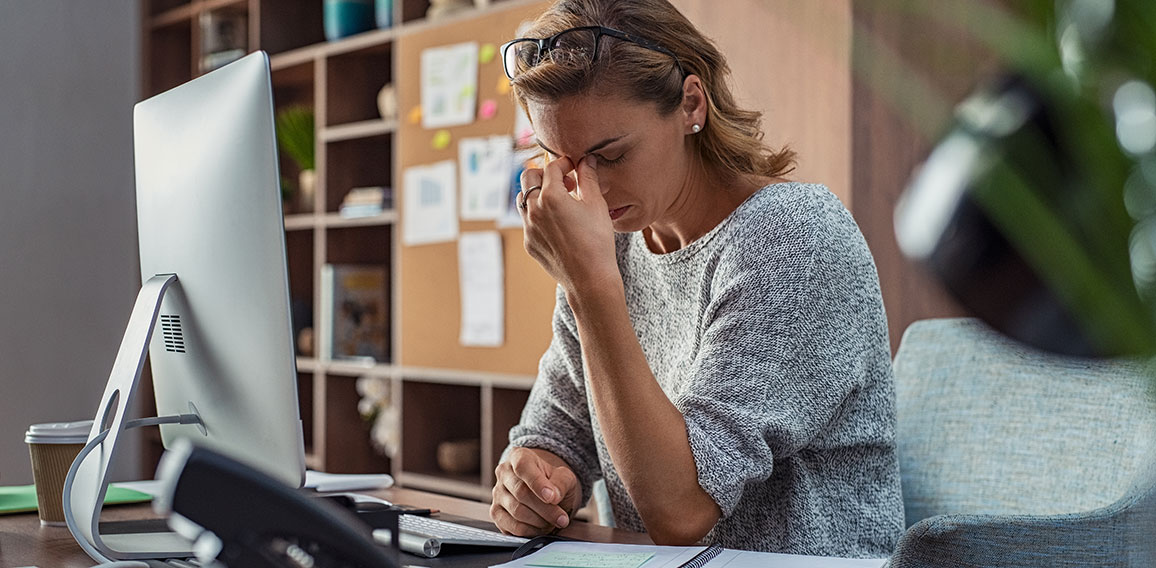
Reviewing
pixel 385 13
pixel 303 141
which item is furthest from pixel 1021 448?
pixel 303 141

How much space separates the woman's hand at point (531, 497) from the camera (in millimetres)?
1177

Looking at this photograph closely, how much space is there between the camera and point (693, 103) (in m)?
1.37

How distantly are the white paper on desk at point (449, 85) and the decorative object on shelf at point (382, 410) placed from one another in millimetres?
844

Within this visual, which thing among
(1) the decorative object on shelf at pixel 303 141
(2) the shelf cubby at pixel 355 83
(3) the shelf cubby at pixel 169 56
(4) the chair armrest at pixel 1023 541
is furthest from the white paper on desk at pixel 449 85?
(4) the chair armrest at pixel 1023 541

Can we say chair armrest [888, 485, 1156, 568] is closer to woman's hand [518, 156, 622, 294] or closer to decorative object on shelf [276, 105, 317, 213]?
woman's hand [518, 156, 622, 294]

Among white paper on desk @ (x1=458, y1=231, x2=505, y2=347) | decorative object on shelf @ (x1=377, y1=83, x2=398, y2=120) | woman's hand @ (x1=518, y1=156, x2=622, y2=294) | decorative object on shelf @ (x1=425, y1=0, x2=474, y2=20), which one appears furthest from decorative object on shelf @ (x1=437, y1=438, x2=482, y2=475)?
woman's hand @ (x1=518, y1=156, x2=622, y2=294)

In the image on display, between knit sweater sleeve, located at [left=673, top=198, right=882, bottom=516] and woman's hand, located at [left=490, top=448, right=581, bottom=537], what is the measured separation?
0.17m

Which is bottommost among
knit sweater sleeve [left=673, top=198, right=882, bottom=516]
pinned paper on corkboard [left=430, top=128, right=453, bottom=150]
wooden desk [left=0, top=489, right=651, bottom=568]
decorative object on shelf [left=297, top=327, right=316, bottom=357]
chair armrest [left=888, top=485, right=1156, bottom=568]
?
decorative object on shelf [left=297, top=327, right=316, bottom=357]

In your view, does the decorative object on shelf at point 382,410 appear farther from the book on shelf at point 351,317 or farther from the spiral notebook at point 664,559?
the spiral notebook at point 664,559

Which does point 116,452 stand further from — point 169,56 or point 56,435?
point 169,56

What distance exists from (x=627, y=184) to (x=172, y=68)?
11.4ft

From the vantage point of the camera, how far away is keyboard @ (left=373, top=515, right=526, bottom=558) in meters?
1.04

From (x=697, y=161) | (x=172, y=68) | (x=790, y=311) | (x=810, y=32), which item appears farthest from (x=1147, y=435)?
(x=172, y=68)

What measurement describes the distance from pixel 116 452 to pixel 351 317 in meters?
2.57
